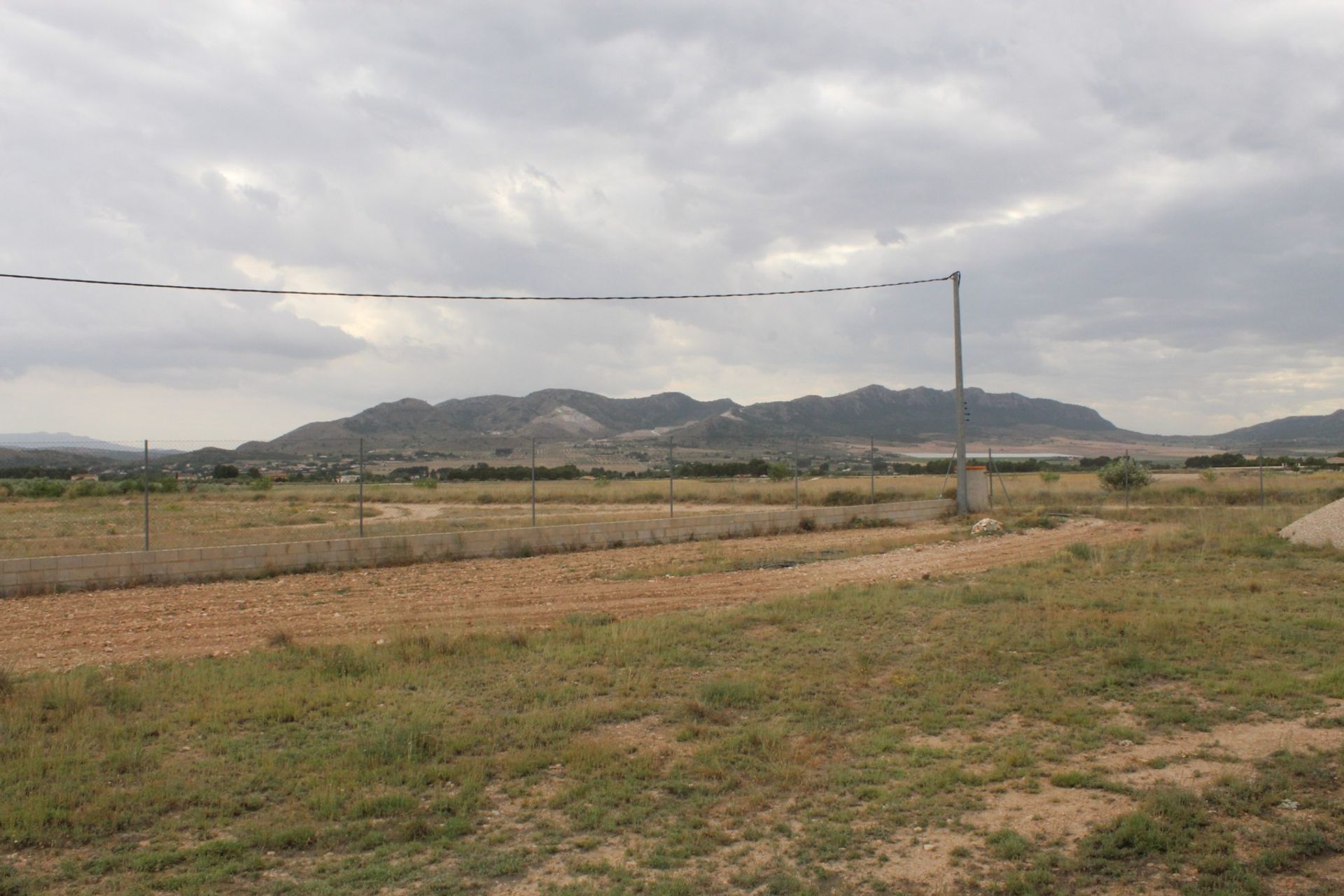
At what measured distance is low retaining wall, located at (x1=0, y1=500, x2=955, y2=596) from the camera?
14336 millimetres

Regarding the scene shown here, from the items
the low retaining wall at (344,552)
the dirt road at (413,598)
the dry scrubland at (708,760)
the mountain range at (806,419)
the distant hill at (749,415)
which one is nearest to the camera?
the dry scrubland at (708,760)

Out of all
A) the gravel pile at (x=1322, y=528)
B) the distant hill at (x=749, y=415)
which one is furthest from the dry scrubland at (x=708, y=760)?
the distant hill at (x=749, y=415)

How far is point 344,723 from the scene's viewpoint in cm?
704

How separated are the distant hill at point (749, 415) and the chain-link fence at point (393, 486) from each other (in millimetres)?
83526

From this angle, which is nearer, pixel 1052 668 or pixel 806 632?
pixel 1052 668

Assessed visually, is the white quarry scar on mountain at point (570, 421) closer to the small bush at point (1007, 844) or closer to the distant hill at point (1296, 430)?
the distant hill at point (1296, 430)

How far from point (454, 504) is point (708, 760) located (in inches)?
1438

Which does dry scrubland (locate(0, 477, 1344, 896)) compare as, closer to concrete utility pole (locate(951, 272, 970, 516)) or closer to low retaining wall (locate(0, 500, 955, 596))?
low retaining wall (locate(0, 500, 955, 596))

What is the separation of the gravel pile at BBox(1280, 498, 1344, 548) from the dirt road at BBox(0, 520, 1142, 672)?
12.1 ft

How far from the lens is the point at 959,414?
90.4 feet

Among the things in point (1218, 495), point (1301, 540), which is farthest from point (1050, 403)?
point (1301, 540)

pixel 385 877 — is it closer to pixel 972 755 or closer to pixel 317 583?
pixel 972 755

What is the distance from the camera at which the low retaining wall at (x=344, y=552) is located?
1434 cm

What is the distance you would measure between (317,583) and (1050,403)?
194411mm
